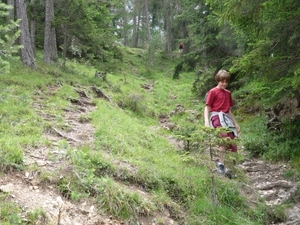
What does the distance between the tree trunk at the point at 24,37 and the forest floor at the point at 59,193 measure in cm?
565

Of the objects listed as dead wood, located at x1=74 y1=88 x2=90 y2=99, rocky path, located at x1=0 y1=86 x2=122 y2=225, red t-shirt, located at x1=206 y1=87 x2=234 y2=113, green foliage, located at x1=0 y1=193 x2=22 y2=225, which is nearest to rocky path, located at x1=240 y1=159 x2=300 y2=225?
red t-shirt, located at x1=206 y1=87 x2=234 y2=113

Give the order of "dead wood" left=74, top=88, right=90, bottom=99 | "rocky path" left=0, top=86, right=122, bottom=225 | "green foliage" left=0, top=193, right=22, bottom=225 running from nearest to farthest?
"green foliage" left=0, top=193, right=22, bottom=225 < "rocky path" left=0, top=86, right=122, bottom=225 < "dead wood" left=74, top=88, right=90, bottom=99

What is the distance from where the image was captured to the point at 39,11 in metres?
17.8

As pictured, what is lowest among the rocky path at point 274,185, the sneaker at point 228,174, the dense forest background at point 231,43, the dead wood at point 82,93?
the rocky path at point 274,185

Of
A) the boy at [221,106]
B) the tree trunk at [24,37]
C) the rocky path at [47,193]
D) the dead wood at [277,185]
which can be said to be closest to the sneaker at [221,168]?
the boy at [221,106]

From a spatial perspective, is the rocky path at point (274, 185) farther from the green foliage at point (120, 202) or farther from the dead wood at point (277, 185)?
the green foliage at point (120, 202)

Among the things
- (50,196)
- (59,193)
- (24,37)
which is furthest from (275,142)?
(24,37)

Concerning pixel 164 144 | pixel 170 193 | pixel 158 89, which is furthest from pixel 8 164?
pixel 158 89

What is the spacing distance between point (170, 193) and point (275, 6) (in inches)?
132

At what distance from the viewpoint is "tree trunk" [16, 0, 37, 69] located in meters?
11.9

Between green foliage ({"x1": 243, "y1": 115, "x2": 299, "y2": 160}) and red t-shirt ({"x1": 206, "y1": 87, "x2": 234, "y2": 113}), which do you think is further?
green foliage ({"x1": 243, "y1": 115, "x2": 299, "y2": 160})

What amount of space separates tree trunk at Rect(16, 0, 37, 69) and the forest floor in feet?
18.5

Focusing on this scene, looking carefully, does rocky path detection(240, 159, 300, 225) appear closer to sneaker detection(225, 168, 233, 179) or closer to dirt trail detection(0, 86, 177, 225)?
sneaker detection(225, 168, 233, 179)

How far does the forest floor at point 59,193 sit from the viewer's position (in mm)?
3703
